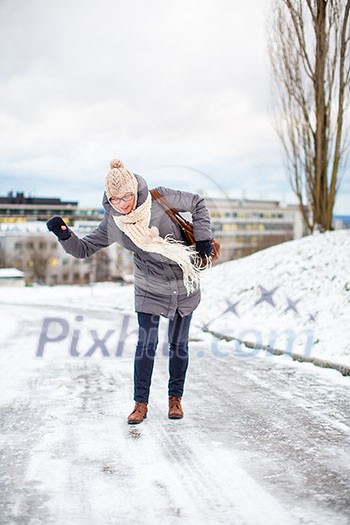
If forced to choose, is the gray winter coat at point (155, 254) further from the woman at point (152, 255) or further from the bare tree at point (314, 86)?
the bare tree at point (314, 86)

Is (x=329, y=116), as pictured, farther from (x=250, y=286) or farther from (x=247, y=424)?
(x=247, y=424)

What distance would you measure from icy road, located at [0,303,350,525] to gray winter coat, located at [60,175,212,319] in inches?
35.8

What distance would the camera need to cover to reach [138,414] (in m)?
4.22

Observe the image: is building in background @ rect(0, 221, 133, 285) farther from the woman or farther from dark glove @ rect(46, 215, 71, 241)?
dark glove @ rect(46, 215, 71, 241)

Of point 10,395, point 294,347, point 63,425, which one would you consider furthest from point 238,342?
point 63,425

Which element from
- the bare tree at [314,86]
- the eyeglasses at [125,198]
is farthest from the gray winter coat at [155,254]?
the bare tree at [314,86]

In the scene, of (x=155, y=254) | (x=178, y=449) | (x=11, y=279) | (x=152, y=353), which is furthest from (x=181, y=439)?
(x=11, y=279)

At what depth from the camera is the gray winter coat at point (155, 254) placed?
14.0ft

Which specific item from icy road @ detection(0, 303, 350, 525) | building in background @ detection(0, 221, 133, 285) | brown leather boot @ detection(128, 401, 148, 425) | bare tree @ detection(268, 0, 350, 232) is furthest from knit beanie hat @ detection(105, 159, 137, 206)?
building in background @ detection(0, 221, 133, 285)

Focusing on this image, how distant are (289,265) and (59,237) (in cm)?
859

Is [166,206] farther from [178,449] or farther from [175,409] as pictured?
[178,449]

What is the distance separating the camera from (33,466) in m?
3.26

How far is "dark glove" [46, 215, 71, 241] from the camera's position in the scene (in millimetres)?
4105

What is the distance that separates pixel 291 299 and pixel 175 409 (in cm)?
636
